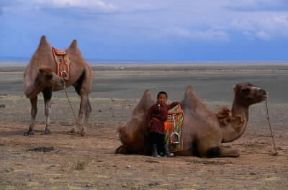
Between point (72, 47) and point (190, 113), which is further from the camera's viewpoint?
point (72, 47)

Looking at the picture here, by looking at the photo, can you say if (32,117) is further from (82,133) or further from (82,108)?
(82,108)

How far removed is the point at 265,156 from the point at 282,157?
336 millimetres

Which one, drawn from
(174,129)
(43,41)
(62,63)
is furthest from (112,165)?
(43,41)

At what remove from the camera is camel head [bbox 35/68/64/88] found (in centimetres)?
1756

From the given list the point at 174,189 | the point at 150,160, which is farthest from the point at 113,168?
the point at 174,189

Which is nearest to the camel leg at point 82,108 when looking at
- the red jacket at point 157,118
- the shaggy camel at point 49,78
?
the shaggy camel at point 49,78

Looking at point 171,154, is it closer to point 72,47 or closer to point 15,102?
point 72,47

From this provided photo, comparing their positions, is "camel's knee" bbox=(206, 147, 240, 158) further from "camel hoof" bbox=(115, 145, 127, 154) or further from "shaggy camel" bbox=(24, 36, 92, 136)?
"shaggy camel" bbox=(24, 36, 92, 136)

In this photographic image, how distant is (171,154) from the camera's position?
12969 mm

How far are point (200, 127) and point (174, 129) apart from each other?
46 centimetres

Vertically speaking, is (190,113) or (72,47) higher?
(72,47)

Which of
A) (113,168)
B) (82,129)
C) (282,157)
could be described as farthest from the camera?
(82,129)

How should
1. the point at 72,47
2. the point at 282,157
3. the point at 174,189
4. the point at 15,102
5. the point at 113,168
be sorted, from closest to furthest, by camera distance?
the point at 174,189 < the point at 113,168 < the point at 282,157 < the point at 72,47 < the point at 15,102

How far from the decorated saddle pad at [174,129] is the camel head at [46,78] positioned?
5.41 m
